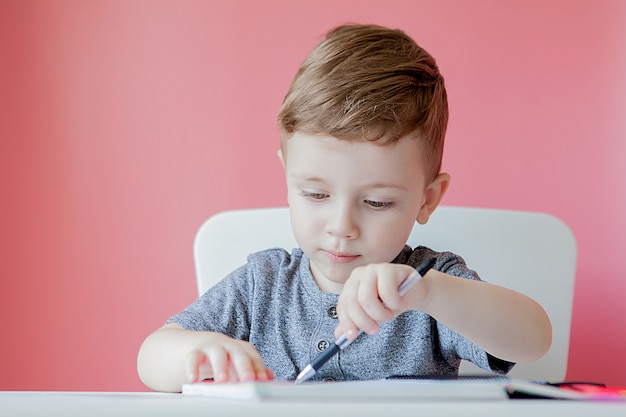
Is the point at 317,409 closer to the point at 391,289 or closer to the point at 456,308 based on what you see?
the point at 391,289

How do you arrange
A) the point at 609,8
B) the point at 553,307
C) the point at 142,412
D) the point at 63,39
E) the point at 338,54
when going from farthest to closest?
the point at 63,39, the point at 609,8, the point at 553,307, the point at 338,54, the point at 142,412

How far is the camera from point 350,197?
91 centimetres

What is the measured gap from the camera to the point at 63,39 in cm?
173

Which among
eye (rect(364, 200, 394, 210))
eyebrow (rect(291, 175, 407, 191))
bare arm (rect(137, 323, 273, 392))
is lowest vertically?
bare arm (rect(137, 323, 273, 392))

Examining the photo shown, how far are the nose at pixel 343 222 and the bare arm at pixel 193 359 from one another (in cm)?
18

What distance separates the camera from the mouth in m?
0.96

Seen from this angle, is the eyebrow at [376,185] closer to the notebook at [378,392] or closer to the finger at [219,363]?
the finger at [219,363]

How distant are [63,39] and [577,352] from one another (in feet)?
4.03

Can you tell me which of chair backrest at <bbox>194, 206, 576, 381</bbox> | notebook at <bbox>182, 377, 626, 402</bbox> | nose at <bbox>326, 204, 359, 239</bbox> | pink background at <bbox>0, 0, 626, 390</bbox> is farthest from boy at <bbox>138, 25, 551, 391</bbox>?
pink background at <bbox>0, 0, 626, 390</bbox>

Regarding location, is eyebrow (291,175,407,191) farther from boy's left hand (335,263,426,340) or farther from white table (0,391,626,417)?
white table (0,391,626,417)

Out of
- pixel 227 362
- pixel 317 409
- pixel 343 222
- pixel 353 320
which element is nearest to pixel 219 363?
pixel 227 362

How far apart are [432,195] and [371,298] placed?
1.20 ft

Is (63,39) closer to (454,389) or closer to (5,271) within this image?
(5,271)

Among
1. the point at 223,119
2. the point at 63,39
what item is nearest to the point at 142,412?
the point at 223,119
